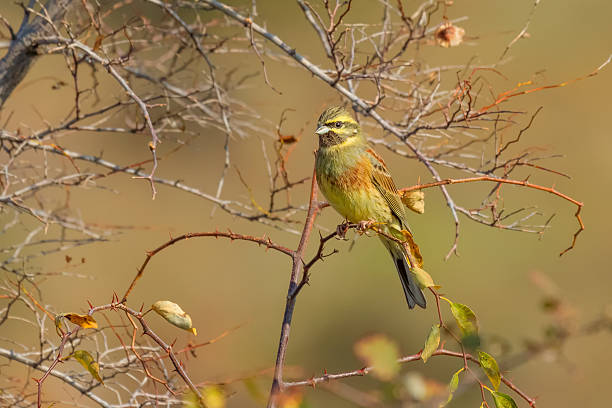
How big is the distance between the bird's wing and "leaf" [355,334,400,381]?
7.80 ft

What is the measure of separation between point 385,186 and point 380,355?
2501mm

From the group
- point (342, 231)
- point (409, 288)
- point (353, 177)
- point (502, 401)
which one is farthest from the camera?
point (353, 177)

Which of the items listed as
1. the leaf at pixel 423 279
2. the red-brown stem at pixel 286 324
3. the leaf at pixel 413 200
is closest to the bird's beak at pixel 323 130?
the leaf at pixel 413 200

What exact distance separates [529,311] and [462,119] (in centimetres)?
715

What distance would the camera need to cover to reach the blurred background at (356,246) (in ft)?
31.2

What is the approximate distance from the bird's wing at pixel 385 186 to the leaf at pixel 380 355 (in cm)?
238

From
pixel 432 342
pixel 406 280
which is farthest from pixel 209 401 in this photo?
pixel 406 280

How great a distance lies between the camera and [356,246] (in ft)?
34.6

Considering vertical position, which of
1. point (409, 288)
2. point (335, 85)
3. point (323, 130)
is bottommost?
point (409, 288)

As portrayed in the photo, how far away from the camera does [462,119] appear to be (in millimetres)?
3434

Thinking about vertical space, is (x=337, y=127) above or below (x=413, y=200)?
above

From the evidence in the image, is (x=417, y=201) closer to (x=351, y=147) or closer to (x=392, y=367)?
(x=392, y=367)

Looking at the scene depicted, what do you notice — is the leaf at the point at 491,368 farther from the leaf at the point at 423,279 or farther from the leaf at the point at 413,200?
the leaf at the point at 413,200

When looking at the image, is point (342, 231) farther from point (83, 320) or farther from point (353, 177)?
point (83, 320)
